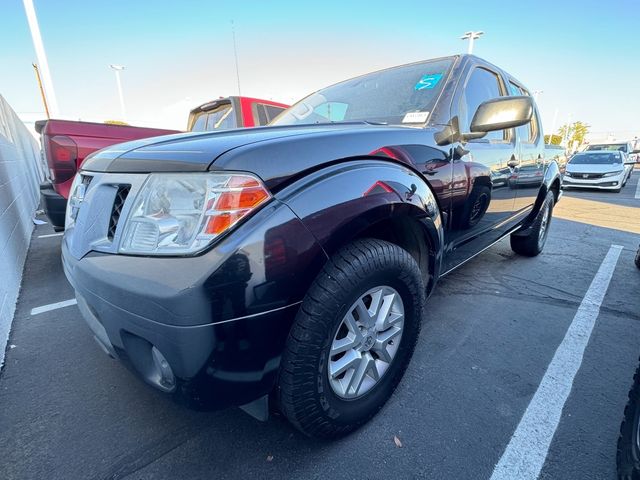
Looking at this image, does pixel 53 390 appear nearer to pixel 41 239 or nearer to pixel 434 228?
pixel 434 228

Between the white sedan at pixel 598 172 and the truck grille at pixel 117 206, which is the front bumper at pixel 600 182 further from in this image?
the truck grille at pixel 117 206

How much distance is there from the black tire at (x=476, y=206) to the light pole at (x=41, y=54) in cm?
1309

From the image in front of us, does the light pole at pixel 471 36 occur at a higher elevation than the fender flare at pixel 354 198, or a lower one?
higher

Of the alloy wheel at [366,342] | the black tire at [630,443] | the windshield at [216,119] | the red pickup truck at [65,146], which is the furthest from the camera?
the windshield at [216,119]

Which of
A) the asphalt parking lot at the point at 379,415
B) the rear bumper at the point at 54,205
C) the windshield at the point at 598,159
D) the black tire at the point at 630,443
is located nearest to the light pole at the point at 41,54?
the rear bumper at the point at 54,205

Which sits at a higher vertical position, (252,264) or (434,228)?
(252,264)

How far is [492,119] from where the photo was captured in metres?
1.88

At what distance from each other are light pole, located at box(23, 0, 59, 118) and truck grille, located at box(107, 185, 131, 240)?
12.6m

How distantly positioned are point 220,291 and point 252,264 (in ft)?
0.39

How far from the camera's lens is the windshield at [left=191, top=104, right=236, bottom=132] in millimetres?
4625

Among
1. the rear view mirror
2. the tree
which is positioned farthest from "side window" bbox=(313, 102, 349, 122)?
the tree

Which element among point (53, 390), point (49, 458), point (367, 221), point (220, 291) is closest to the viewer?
point (220, 291)

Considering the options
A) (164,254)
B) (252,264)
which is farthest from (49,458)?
(252,264)

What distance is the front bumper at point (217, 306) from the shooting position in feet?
3.14
